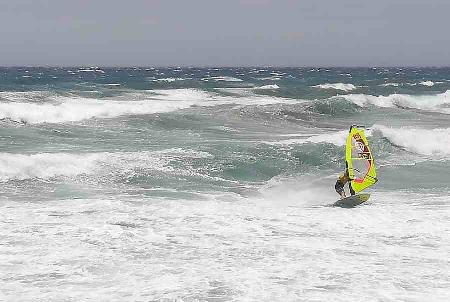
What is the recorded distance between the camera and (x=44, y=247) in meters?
11.8

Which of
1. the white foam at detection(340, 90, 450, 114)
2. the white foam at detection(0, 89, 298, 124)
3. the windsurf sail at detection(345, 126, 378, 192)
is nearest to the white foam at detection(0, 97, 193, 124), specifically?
the white foam at detection(0, 89, 298, 124)

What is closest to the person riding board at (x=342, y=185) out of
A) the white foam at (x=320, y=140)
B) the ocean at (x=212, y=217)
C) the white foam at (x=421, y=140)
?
the ocean at (x=212, y=217)

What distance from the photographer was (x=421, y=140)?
29438 mm

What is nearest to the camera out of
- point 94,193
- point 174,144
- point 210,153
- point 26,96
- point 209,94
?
point 94,193

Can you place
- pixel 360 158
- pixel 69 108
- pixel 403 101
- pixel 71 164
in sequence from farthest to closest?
1. pixel 403 101
2. pixel 69 108
3. pixel 71 164
4. pixel 360 158

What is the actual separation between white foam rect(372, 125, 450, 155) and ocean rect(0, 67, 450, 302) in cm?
9

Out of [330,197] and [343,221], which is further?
[330,197]

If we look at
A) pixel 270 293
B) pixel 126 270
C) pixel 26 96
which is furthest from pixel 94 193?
pixel 26 96

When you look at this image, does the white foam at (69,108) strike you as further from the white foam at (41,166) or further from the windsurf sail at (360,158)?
the windsurf sail at (360,158)

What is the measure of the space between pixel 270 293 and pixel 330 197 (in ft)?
29.8

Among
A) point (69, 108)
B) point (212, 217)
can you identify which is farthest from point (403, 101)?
point (212, 217)

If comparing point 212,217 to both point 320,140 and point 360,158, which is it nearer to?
point 360,158

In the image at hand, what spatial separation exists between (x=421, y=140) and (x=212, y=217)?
18.1 metres

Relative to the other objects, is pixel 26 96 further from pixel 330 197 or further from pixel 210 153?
pixel 330 197
